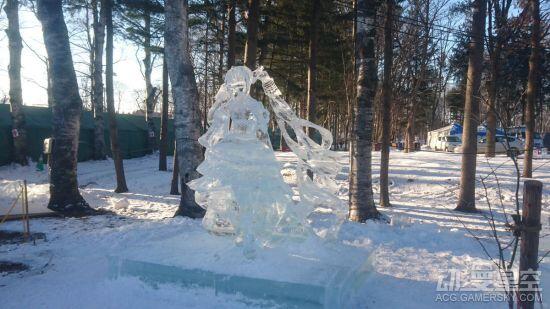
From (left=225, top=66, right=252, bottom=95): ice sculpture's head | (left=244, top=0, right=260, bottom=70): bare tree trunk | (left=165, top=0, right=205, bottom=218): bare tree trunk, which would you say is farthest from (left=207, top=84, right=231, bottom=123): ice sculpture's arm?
(left=244, top=0, right=260, bottom=70): bare tree trunk

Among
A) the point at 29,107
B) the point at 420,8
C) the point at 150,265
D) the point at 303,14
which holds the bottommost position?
the point at 150,265

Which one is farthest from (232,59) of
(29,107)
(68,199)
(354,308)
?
(29,107)

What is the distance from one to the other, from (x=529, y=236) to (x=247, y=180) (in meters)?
2.80

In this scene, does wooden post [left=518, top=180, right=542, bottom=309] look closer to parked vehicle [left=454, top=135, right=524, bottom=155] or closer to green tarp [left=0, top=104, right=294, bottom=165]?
parked vehicle [left=454, top=135, right=524, bottom=155]

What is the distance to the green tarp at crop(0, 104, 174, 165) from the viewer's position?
1747 cm

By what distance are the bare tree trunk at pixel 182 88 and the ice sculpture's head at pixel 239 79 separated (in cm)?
331

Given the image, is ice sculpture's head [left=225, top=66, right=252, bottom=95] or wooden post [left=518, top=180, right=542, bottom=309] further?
ice sculpture's head [left=225, top=66, right=252, bottom=95]

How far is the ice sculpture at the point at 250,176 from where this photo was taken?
15.3ft

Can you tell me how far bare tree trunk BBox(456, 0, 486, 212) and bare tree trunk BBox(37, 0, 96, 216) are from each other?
8.97 metres

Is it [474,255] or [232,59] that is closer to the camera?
[474,255]

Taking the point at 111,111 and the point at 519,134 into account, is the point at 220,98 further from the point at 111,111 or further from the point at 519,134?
the point at 519,134

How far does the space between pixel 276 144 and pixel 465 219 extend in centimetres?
2739

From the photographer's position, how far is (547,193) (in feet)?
36.6

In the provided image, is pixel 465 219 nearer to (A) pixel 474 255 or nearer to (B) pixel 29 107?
(A) pixel 474 255
